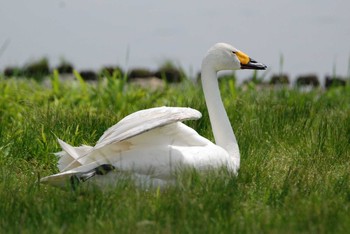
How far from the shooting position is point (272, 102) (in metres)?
8.62

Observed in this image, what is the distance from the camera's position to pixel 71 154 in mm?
5734

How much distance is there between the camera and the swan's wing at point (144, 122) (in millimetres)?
5352

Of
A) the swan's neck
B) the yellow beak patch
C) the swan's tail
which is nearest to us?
the swan's tail

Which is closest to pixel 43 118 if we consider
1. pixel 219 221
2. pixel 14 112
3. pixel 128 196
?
pixel 14 112

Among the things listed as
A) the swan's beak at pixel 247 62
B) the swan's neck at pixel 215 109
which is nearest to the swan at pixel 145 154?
the swan's neck at pixel 215 109

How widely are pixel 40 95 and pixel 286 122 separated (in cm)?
346

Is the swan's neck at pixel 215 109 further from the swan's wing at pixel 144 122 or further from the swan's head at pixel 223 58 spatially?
the swan's wing at pixel 144 122

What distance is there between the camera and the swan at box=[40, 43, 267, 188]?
17.8ft

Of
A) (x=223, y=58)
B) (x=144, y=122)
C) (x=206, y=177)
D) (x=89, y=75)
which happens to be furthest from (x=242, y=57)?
(x=89, y=75)

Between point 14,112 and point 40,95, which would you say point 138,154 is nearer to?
point 14,112

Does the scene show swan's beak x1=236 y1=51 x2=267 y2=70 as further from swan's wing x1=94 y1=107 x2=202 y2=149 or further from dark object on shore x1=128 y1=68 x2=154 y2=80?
dark object on shore x1=128 y1=68 x2=154 y2=80

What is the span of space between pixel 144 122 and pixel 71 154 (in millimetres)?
584

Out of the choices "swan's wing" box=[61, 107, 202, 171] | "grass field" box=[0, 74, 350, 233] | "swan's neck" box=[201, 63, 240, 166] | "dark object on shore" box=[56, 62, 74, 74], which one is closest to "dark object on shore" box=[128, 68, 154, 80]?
"dark object on shore" box=[56, 62, 74, 74]

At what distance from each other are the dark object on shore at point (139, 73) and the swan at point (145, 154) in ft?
31.1
